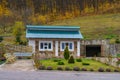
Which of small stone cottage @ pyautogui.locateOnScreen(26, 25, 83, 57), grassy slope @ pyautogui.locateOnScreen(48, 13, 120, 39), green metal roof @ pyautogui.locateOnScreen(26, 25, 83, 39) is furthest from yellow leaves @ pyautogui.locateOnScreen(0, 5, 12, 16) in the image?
small stone cottage @ pyautogui.locateOnScreen(26, 25, 83, 57)

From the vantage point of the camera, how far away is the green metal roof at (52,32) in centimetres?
4759

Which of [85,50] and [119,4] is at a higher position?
[119,4]

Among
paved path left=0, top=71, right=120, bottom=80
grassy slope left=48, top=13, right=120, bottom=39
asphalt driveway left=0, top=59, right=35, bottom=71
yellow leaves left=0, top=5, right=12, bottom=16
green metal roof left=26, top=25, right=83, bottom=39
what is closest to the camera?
paved path left=0, top=71, right=120, bottom=80

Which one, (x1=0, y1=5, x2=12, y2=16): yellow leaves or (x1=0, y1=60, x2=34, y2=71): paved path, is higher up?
(x1=0, y1=5, x2=12, y2=16): yellow leaves

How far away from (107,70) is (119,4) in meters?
82.7

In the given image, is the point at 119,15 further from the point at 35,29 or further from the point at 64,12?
the point at 35,29

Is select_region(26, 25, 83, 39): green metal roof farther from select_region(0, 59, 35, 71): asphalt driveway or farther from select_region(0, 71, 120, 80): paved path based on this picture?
select_region(0, 71, 120, 80): paved path

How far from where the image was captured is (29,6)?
113m

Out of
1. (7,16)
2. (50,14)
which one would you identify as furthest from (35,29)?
(50,14)

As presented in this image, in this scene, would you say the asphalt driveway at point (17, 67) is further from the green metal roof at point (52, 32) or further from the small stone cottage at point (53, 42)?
the green metal roof at point (52, 32)

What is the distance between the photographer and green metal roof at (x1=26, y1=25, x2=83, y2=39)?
47.6 m

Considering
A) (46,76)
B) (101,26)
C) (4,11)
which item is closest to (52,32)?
(46,76)

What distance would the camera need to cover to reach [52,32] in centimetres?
4934

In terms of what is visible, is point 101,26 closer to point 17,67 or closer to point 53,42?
Result: point 53,42
